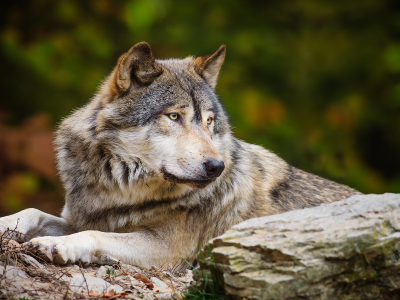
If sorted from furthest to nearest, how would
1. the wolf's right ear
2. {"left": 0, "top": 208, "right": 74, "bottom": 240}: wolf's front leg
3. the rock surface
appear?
{"left": 0, "top": 208, "right": 74, "bottom": 240}: wolf's front leg < the wolf's right ear < the rock surface

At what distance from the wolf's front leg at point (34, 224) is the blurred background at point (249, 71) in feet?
11.6

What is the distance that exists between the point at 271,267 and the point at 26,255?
1.71m

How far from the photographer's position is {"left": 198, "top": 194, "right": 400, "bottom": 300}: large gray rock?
7.56 ft

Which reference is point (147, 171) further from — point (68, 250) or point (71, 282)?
point (71, 282)

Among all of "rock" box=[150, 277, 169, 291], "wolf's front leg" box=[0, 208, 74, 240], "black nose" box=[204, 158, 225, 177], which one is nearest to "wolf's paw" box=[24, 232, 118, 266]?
"rock" box=[150, 277, 169, 291]

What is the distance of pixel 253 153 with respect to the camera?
4469 mm

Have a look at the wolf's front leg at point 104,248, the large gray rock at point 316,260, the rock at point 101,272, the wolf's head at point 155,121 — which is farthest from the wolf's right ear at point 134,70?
the large gray rock at point 316,260

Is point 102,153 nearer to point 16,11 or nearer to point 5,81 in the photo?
point 5,81

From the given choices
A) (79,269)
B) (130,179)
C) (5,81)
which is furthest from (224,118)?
(5,81)

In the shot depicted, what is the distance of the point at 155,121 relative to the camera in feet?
11.6

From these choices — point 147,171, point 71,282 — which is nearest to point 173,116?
point 147,171

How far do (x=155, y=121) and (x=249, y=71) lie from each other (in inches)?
222

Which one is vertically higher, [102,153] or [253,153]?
[253,153]

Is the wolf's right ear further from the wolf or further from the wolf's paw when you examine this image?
the wolf's paw
